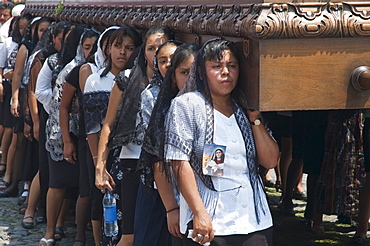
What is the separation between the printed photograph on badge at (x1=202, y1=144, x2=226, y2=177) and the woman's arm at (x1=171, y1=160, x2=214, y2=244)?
0.08m

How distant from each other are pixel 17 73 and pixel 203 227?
4.67 m

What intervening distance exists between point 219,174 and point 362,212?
9.08 feet

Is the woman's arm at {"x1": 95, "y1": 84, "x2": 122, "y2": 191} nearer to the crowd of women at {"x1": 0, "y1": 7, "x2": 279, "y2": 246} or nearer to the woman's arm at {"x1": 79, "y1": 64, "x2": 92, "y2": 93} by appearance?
the crowd of women at {"x1": 0, "y1": 7, "x2": 279, "y2": 246}

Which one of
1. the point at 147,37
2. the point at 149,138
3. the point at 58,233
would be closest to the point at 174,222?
the point at 149,138

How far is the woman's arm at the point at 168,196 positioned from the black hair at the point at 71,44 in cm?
256

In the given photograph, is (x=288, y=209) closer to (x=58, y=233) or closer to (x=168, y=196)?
(x=58, y=233)

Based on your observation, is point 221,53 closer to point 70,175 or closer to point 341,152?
point 341,152

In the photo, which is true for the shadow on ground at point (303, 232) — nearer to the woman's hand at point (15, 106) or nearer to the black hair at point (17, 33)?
the woman's hand at point (15, 106)

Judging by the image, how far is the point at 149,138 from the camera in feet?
13.4

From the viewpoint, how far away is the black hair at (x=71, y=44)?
6.45 m

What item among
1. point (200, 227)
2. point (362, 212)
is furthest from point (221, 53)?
point (362, 212)

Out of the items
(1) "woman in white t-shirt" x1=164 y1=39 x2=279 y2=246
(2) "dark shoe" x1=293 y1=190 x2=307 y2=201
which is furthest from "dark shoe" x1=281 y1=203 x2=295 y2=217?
(1) "woman in white t-shirt" x1=164 y1=39 x2=279 y2=246

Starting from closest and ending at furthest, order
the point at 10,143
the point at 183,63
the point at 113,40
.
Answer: the point at 183,63
the point at 113,40
the point at 10,143

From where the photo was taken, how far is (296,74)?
12.1 feet
